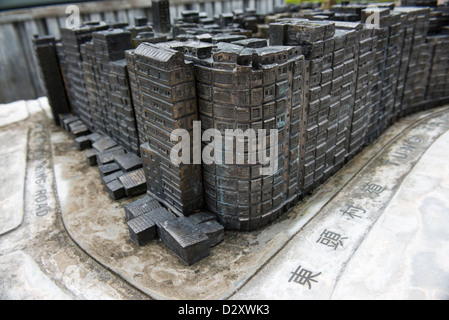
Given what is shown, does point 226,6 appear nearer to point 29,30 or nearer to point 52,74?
point 29,30

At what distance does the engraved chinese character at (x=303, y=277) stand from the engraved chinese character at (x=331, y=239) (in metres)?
1.06

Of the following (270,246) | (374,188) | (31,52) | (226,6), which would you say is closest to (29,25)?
(31,52)

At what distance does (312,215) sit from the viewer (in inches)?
374

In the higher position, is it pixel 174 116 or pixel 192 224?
pixel 174 116

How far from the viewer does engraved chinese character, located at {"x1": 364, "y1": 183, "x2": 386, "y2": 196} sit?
34.1ft

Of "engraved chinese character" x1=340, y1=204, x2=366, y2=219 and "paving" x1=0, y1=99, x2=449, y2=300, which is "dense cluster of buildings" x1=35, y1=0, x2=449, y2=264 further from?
"engraved chinese character" x1=340, y1=204, x2=366, y2=219

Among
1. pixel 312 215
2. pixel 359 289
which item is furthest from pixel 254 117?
pixel 359 289

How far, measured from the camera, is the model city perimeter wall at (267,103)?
774cm

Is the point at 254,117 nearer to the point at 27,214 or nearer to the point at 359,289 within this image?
the point at 359,289
